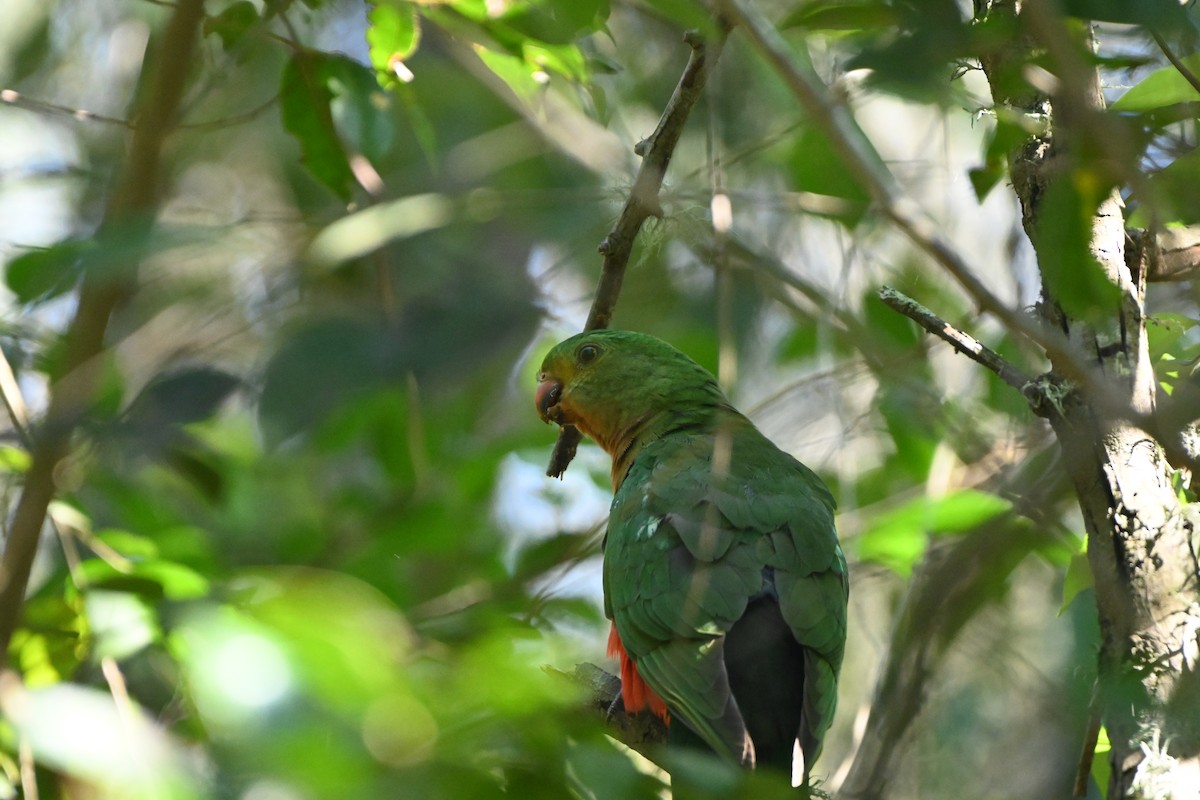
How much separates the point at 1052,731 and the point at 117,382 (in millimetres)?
5114

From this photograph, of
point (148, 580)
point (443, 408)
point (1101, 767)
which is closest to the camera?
point (1101, 767)

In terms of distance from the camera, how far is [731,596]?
3.15 meters

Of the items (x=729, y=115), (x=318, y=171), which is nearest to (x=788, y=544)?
(x=318, y=171)

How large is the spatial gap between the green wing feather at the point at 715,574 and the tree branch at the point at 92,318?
1.63 metres

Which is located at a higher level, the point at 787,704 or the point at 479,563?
the point at 787,704

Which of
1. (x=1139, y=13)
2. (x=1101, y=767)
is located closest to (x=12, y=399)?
(x=1139, y=13)

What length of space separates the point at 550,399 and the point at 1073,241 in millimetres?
2977

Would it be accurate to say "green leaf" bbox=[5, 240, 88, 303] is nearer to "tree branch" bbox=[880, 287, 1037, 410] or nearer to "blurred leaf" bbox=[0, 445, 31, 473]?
"blurred leaf" bbox=[0, 445, 31, 473]

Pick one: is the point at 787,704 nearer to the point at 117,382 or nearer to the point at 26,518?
the point at 26,518

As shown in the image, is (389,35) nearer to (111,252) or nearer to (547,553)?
(111,252)

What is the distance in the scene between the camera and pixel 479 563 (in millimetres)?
5273

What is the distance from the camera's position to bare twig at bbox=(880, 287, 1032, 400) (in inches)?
104

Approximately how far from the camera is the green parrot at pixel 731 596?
304 cm

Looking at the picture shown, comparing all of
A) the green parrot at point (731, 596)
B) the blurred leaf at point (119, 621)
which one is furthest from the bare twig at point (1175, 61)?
the blurred leaf at point (119, 621)
